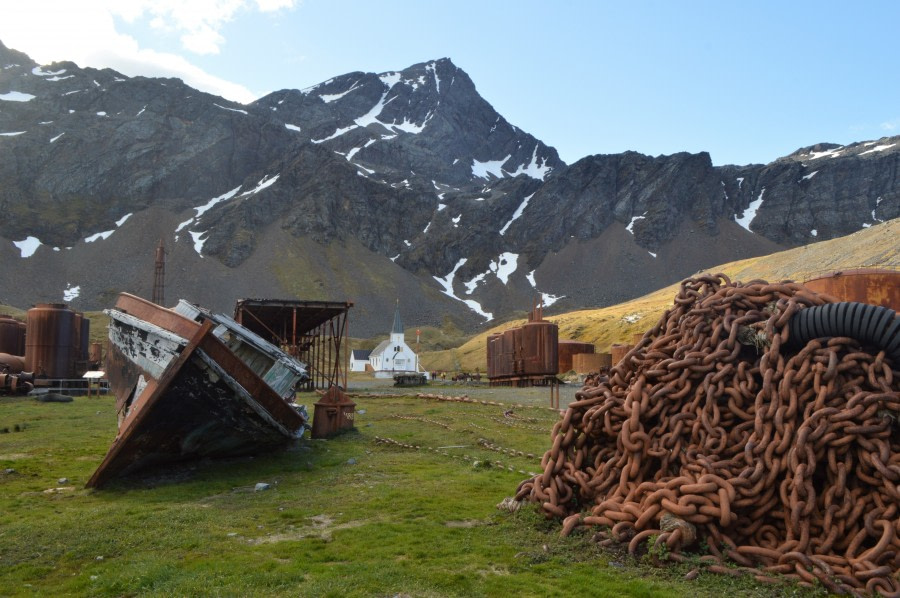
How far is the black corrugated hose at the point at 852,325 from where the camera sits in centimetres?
627

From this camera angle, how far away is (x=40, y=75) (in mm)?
184250

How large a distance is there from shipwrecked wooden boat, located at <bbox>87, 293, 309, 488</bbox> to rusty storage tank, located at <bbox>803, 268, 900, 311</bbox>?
12.3 m

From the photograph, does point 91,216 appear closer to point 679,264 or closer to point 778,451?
point 679,264

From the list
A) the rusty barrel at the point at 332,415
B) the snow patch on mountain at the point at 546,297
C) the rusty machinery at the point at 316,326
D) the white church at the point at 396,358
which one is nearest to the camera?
the rusty barrel at the point at 332,415

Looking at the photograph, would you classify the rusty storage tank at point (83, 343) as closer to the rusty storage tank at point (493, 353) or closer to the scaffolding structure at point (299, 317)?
the scaffolding structure at point (299, 317)

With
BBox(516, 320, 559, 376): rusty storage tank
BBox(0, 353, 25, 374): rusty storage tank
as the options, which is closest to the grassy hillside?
BBox(516, 320, 559, 376): rusty storage tank

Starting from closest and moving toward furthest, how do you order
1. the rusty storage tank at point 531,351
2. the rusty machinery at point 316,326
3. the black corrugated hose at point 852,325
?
the black corrugated hose at point 852,325 → the rusty machinery at point 316,326 → the rusty storage tank at point 531,351

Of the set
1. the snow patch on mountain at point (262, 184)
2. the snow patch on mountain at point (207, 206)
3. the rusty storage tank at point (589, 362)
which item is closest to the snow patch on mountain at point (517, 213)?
the snow patch on mountain at point (262, 184)

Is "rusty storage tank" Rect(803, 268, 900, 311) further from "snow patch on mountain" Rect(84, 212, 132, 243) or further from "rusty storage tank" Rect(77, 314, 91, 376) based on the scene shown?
"snow patch on mountain" Rect(84, 212, 132, 243)

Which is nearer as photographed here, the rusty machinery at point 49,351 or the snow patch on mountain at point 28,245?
the rusty machinery at point 49,351

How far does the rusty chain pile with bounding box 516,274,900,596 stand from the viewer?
5473 millimetres

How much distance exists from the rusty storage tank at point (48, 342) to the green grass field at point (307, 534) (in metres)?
23.1

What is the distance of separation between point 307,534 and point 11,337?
1563 inches

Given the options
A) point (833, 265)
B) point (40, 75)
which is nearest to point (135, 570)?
point (833, 265)
